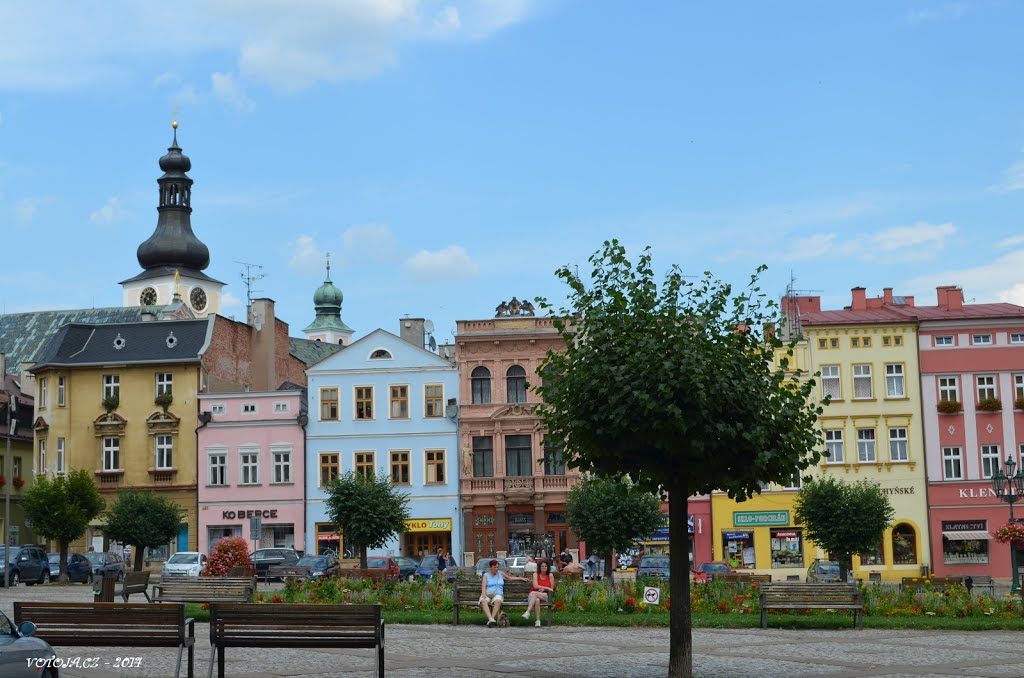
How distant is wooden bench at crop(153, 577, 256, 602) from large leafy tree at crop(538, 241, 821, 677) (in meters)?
11.1

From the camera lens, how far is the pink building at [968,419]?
56031mm

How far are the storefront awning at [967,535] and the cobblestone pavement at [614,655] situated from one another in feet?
109

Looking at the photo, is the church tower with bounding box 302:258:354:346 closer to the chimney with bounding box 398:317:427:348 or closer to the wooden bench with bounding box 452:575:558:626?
the chimney with bounding box 398:317:427:348

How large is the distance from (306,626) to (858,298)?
1943 inches

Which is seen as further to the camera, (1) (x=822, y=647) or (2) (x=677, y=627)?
(1) (x=822, y=647)

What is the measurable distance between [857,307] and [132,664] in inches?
1884

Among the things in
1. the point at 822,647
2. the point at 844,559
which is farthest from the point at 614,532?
the point at 822,647

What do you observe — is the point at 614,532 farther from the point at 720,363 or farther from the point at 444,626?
the point at 720,363

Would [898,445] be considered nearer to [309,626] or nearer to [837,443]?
[837,443]

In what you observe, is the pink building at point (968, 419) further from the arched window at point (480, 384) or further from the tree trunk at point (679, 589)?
the tree trunk at point (679, 589)

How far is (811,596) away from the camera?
23875 millimetres

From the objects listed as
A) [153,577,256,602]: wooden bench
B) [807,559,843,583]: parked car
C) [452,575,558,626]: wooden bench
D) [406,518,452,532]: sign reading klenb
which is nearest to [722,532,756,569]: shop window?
[807,559,843,583]: parked car

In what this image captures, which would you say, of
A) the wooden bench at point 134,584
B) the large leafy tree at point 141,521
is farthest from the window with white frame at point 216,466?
the wooden bench at point 134,584

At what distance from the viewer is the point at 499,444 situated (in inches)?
2352
